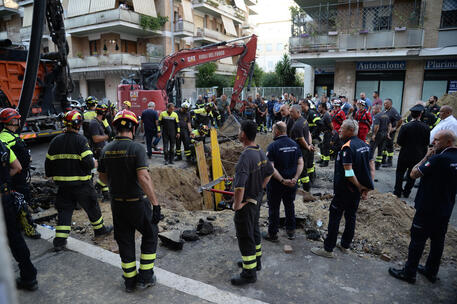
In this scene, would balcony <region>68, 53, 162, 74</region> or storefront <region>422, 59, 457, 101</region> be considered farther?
balcony <region>68, 53, 162, 74</region>

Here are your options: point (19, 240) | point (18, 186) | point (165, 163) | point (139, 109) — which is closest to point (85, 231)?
point (18, 186)

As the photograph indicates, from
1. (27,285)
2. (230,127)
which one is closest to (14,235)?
(27,285)

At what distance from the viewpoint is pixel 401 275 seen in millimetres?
3760

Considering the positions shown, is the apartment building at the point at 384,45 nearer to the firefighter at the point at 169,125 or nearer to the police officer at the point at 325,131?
the police officer at the point at 325,131

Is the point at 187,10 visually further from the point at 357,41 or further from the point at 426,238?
the point at 426,238

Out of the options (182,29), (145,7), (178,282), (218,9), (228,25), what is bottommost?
(178,282)

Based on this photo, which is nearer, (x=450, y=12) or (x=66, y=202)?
(x=66, y=202)

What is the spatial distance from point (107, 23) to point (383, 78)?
21391mm

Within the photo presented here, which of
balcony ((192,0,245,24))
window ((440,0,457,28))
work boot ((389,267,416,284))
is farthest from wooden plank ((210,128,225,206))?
balcony ((192,0,245,24))

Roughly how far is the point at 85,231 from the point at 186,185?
148 inches

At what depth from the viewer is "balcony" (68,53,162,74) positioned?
25422 mm

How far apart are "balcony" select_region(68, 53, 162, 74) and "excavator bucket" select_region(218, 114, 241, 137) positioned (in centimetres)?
1589

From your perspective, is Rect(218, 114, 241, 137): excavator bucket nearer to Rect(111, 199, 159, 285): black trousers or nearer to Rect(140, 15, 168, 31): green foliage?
Rect(111, 199, 159, 285): black trousers

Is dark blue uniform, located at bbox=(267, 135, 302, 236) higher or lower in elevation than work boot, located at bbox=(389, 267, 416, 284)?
higher
